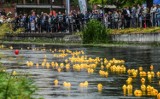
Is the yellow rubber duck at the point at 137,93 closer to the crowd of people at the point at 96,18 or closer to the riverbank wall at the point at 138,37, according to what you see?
the riverbank wall at the point at 138,37

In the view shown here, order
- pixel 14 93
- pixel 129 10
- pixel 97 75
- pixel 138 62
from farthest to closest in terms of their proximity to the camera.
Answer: pixel 129 10
pixel 138 62
pixel 97 75
pixel 14 93

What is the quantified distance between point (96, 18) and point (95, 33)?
8239 millimetres

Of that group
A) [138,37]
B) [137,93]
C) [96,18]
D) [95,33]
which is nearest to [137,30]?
[138,37]


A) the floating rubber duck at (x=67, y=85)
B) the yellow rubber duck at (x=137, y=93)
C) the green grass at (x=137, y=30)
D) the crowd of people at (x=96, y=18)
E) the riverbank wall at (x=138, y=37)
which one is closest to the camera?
the yellow rubber duck at (x=137, y=93)

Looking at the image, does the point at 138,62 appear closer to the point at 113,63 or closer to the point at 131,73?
the point at 113,63

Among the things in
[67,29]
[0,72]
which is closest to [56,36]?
[67,29]

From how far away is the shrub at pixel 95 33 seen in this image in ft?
136

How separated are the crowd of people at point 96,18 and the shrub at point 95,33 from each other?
131 inches

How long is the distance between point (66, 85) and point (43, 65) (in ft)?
24.4

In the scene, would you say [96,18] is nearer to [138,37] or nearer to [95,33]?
[95,33]

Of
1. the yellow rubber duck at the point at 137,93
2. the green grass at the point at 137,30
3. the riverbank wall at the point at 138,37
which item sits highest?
the yellow rubber duck at the point at 137,93

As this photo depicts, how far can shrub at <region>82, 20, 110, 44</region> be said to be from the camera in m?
41.5

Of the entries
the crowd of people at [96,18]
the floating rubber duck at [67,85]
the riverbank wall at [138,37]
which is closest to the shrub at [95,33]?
the riverbank wall at [138,37]

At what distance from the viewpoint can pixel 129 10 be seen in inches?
1873
